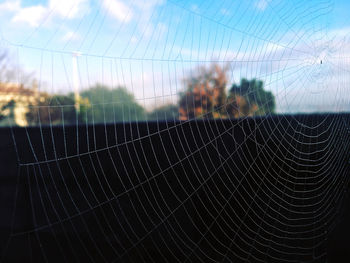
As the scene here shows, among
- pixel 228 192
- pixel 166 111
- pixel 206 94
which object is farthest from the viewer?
pixel 228 192

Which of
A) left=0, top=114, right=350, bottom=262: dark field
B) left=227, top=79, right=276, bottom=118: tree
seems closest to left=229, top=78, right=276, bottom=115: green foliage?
left=227, top=79, right=276, bottom=118: tree

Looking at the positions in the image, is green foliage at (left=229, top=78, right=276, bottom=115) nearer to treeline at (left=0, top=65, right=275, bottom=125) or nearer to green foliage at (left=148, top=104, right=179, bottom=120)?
treeline at (left=0, top=65, right=275, bottom=125)

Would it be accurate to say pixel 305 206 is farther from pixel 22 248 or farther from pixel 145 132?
pixel 22 248

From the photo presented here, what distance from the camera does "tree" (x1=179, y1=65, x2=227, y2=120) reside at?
1.12 meters

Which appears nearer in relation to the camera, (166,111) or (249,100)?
(166,111)

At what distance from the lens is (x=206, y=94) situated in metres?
1.22

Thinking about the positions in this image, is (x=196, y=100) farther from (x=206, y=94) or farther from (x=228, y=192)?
(x=228, y=192)

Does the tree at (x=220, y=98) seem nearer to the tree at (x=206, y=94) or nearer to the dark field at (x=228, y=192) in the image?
the tree at (x=206, y=94)

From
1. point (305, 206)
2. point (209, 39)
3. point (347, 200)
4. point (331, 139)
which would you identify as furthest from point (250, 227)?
point (209, 39)

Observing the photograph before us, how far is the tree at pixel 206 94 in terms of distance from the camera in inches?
44.2

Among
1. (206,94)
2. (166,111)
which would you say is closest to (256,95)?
(206,94)

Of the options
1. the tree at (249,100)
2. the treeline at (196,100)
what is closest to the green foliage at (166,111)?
the treeline at (196,100)

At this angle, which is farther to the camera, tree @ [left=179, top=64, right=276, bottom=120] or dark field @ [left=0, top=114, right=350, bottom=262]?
dark field @ [left=0, top=114, right=350, bottom=262]

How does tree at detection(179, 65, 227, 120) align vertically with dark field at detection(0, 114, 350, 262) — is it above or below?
above
